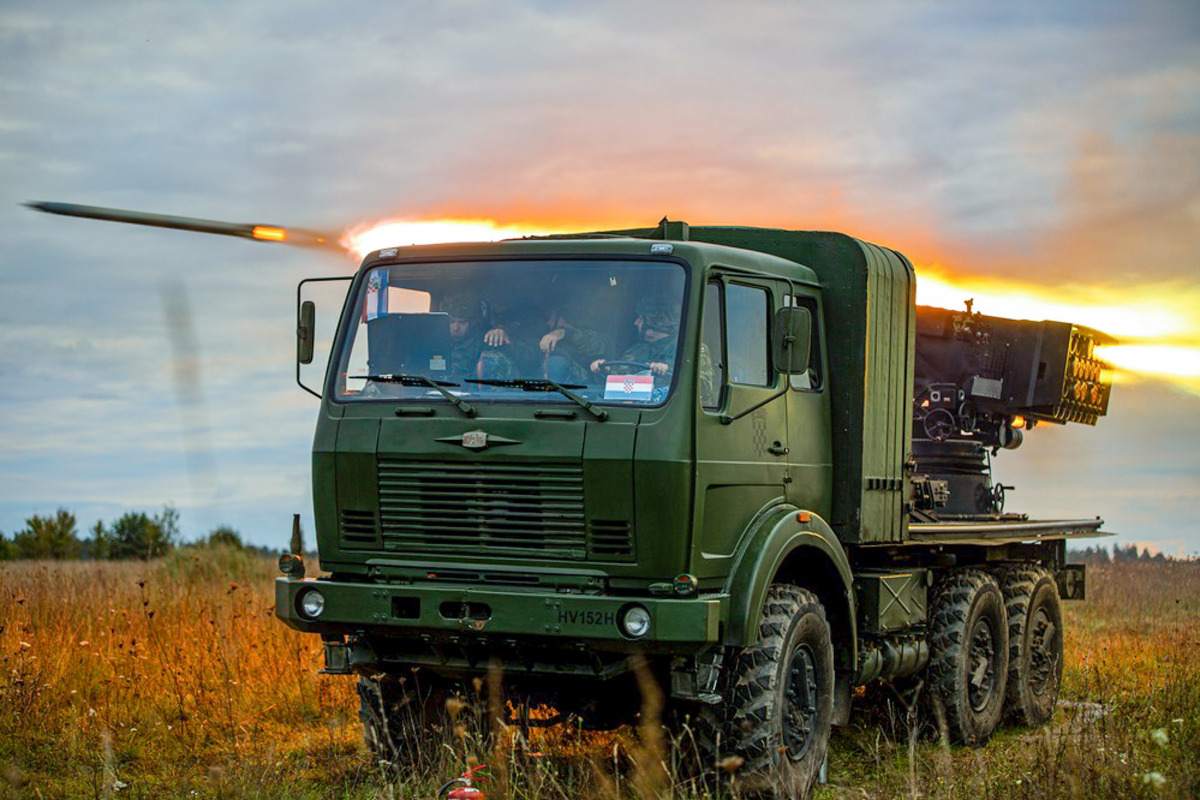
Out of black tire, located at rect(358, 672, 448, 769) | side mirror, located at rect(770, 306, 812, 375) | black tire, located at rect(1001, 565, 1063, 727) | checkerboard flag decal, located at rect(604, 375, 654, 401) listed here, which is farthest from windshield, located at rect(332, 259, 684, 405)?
black tire, located at rect(1001, 565, 1063, 727)

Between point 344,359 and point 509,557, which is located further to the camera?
point 344,359

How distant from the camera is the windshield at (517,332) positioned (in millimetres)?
8773

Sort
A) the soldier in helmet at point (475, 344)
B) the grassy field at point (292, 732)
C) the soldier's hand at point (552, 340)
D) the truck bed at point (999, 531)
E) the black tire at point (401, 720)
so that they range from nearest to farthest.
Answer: the grassy field at point (292, 732), the soldier's hand at point (552, 340), the soldier in helmet at point (475, 344), the black tire at point (401, 720), the truck bed at point (999, 531)

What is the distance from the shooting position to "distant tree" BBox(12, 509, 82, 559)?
33250 millimetres

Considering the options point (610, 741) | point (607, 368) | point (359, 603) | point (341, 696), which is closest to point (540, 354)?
point (607, 368)

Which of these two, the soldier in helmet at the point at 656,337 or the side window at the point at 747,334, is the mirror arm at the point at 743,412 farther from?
the soldier in helmet at the point at 656,337

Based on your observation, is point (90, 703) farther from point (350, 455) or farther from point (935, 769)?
point (935, 769)

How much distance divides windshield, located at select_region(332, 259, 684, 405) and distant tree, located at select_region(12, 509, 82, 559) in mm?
26018

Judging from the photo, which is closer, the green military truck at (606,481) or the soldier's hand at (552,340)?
the green military truck at (606,481)

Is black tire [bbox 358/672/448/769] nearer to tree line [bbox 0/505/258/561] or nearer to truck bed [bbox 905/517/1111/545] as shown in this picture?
truck bed [bbox 905/517/1111/545]

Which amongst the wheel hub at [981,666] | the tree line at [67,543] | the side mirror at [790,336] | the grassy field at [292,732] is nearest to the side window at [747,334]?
the side mirror at [790,336]

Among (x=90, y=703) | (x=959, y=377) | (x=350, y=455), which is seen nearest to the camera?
(x=350, y=455)

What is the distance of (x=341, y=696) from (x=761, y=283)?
5665 mm

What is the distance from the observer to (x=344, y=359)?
952 cm
